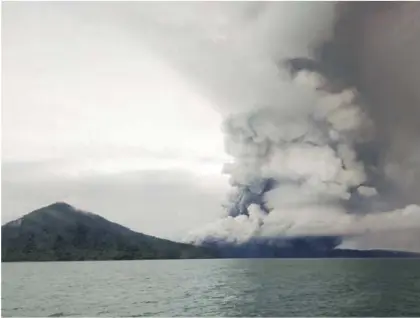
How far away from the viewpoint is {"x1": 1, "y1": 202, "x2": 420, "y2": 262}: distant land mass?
3.23 metres

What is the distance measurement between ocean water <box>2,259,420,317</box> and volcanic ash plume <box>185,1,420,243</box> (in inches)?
7.5

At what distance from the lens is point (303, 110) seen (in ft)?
10.9

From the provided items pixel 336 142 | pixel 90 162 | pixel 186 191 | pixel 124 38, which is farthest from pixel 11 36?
pixel 336 142

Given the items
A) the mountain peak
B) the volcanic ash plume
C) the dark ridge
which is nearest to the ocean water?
the dark ridge

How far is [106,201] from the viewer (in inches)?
128

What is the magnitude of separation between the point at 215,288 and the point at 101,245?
0.69 meters

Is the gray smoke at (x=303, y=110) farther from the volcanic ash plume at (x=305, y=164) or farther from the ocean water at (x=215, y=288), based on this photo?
the ocean water at (x=215, y=288)

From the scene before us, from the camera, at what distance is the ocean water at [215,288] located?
3227 millimetres

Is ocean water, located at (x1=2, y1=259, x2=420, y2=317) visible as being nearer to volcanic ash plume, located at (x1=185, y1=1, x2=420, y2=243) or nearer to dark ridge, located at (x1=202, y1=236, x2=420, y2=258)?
dark ridge, located at (x1=202, y1=236, x2=420, y2=258)

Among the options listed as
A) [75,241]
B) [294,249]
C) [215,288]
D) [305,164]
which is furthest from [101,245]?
[305,164]

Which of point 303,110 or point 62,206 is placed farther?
point 303,110

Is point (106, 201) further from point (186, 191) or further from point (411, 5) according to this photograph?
point (411, 5)

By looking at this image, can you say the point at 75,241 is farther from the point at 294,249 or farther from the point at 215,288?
the point at 294,249

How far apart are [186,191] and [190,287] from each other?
55 cm
